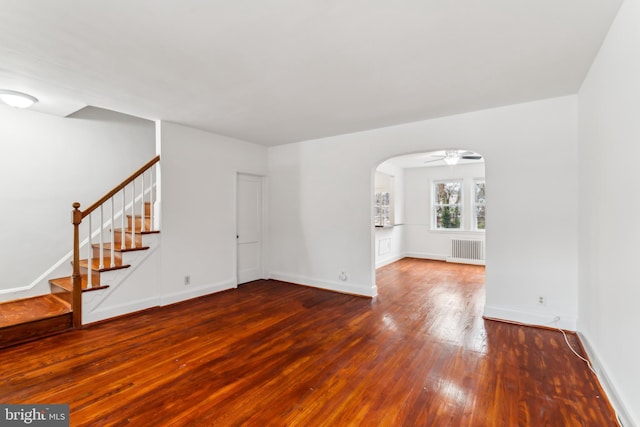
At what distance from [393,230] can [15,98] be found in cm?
737

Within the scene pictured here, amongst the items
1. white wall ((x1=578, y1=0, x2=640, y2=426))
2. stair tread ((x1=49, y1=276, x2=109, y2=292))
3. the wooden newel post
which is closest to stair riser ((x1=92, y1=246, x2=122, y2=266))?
stair tread ((x1=49, y1=276, x2=109, y2=292))

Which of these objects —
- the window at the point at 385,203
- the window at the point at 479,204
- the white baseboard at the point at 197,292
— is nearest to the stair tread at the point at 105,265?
the white baseboard at the point at 197,292

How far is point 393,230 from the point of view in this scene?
8.07m

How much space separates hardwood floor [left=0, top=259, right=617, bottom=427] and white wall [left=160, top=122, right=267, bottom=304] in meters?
0.72

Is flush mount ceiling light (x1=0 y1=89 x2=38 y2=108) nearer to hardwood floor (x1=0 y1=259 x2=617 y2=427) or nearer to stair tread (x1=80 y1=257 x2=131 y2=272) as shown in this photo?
stair tread (x1=80 y1=257 x2=131 y2=272)

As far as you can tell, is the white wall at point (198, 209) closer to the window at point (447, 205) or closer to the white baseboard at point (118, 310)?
the white baseboard at point (118, 310)

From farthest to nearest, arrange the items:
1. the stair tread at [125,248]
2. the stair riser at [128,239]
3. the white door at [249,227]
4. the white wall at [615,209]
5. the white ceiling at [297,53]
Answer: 1. the white door at [249,227]
2. the stair riser at [128,239]
3. the stair tread at [125,248]
4. the white ceiling at [297,53]
5. the white wall at [615,209]

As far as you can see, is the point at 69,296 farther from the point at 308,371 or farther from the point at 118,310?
the point at 308,371

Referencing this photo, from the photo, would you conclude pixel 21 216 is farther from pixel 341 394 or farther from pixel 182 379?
pixel 341 394

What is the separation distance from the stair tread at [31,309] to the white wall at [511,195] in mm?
3732

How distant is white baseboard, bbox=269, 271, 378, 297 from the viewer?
15.8 ft

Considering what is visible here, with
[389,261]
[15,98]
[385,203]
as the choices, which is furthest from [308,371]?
[385,203]

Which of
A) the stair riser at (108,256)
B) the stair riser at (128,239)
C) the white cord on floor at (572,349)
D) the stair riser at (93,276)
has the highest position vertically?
the stair riser at (128,239)

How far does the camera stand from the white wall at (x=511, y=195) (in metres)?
3.38
